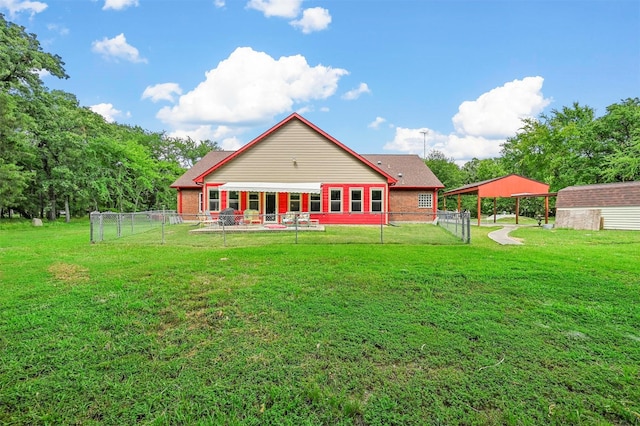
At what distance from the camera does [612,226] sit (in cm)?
1578

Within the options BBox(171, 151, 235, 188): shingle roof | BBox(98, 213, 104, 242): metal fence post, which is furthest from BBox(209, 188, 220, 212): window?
BBox(98, 213, 104, 242): metal fence post

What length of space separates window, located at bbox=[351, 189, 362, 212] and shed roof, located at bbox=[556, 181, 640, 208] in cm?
1153

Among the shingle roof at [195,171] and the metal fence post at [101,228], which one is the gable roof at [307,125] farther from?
the metal fence post at [101,228]

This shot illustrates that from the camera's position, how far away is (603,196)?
16422 millimetres

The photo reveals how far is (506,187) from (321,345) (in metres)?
22.4

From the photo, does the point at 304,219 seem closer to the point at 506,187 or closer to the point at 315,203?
the point at 315,203

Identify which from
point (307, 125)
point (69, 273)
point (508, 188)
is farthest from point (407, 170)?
point (69, 273)

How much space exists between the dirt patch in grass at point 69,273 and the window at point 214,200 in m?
11.5

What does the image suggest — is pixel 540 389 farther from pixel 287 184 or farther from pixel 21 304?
pixel 287 184

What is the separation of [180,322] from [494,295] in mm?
4485

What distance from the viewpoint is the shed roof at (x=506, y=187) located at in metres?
20.9

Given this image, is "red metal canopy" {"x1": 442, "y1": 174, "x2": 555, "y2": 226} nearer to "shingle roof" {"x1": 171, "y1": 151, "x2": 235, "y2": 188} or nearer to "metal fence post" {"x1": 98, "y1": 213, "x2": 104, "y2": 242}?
"shingle roof" {"x1": 171, "y1": 151, "x2": 235, "y2": 188}

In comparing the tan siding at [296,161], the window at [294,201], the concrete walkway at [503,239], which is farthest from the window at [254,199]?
the concrete walkway at [503,239]

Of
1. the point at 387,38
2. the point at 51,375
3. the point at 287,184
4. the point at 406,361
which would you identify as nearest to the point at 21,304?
the point at 51,375
